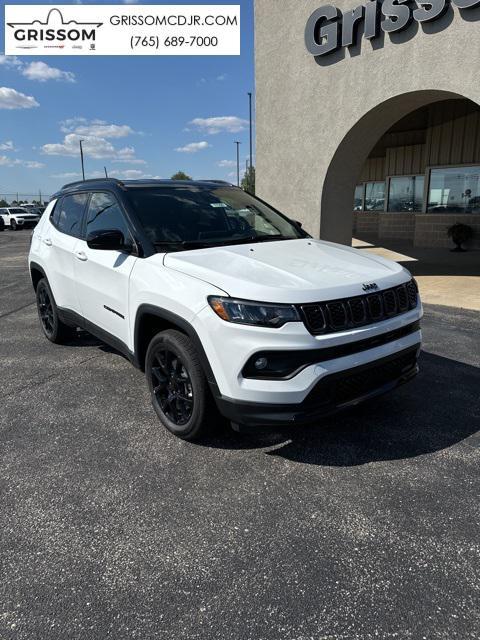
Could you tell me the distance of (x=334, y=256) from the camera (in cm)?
351

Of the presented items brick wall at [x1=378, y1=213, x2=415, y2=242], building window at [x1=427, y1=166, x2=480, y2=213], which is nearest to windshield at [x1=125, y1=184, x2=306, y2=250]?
building window at [x1=427, y1=166, x2=480, y2=213]

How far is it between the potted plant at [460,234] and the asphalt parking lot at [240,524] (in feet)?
36.7

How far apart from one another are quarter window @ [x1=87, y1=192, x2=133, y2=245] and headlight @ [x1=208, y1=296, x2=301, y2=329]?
125cm

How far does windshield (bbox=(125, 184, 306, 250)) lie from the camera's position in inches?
142

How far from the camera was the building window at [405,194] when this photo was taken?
15883mm

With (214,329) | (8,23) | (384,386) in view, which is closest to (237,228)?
(214,329)

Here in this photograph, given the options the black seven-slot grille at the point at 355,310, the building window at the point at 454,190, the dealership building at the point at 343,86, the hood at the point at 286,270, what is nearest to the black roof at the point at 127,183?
the hood at the point at 286,270

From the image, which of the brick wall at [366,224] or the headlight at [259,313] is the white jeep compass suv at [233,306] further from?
A: the brick wall at [366,224]

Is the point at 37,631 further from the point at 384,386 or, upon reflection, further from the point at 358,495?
the point at 384,386

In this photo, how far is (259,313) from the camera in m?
2.68

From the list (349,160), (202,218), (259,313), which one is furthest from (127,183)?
(349,160)

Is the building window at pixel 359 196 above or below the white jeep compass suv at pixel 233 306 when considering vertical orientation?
above

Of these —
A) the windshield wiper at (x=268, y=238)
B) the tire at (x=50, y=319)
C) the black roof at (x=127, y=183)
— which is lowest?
the tire at (x=50, y=319)

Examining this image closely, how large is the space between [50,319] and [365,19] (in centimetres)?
721
